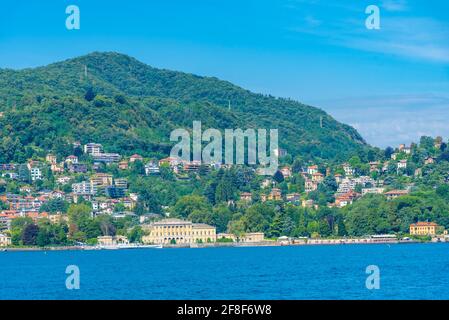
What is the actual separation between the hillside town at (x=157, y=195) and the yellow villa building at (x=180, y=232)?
11cm

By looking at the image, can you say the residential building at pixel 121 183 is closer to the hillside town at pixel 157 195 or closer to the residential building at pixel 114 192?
the hillside town at pixel 157 195

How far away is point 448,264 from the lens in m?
72.9

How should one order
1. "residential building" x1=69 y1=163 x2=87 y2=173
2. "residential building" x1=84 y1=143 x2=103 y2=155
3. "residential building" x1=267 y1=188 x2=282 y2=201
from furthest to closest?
"residential building" x1=84 y1=143 x2=103 y2=155 → "residential building" x1=69 y1=163 x2=87 y2=173 → "residential building" x1=267 y1=188 x2=282 y2=201

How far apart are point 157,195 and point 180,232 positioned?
20.0m

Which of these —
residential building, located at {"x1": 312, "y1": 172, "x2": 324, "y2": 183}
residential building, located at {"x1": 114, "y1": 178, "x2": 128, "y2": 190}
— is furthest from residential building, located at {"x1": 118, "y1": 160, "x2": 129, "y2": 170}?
→ residential building, located at {"x1": 312, "y1": 172, "x2": 324, "y2": 183}

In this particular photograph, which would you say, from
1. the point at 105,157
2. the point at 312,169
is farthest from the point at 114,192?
the point at 312,169

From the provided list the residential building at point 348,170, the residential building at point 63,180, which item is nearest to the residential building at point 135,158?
the residential building at point 63,180

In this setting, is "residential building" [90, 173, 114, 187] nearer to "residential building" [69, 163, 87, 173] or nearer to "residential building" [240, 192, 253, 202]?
"residential building" [69, 163, 87, 173]

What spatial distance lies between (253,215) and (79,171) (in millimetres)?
41372

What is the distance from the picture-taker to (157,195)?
147500 mm

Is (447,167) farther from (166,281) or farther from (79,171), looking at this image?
(166,281)

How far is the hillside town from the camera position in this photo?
417 ft

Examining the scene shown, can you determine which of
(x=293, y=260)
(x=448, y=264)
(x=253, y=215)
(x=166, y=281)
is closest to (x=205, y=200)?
(x=253, y=215)

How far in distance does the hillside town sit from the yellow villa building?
109 millimetres
